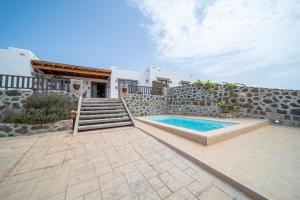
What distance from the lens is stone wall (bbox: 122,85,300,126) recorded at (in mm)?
5160

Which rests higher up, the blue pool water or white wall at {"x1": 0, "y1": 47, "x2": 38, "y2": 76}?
white wall at {"x1": 0, "y1": 47, "x2": 38, "y2": 76}

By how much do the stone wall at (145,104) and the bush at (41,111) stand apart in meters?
3.77

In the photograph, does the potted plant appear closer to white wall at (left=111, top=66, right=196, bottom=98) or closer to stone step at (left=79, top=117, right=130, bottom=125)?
stone step at (left=79, top=117, right=130, bottom=125)

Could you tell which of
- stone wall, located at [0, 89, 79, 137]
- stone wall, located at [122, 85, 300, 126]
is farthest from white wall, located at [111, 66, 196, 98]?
stone wall, located at [0, 89, 79, 137]

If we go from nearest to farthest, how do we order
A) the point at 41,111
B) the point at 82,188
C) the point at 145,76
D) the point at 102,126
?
the point at 82,188, the point at 41,111, the point at 102,126, the point at 145,76

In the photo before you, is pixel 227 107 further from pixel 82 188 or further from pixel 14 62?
pixel 14 62

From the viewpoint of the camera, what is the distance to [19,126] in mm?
3867

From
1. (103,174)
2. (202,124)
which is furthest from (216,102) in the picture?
(103,174)

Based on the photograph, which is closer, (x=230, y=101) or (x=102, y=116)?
(x=102, y=116)

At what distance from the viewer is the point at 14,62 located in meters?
7.74

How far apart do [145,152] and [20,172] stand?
7.49 ft

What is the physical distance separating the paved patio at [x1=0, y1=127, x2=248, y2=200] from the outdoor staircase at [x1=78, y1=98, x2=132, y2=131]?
5.06 feet

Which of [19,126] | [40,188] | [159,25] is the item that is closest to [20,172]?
[40,188]

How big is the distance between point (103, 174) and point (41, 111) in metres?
4.26
